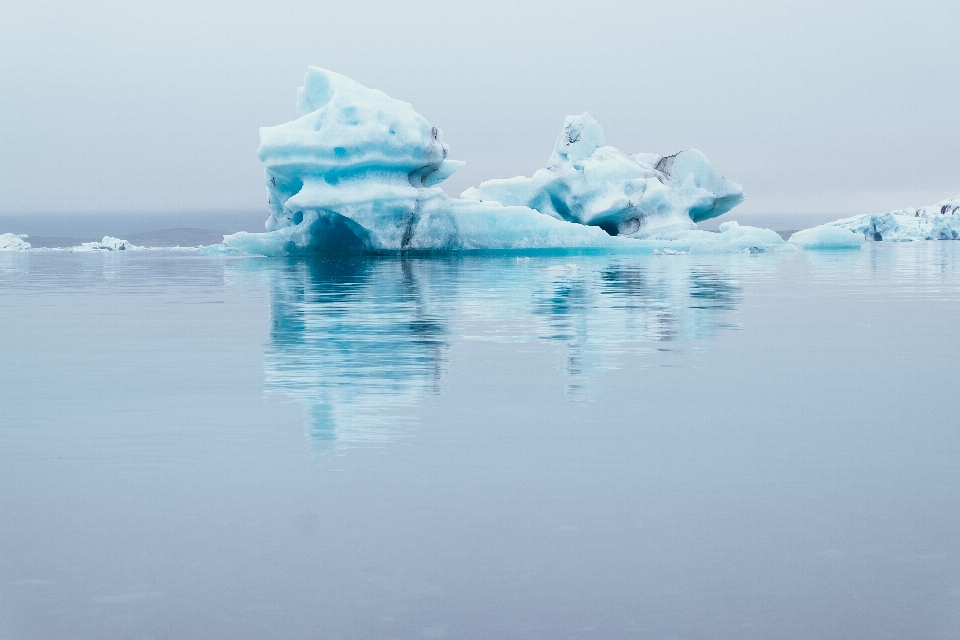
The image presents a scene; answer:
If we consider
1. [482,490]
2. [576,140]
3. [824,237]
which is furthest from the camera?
[824,237]

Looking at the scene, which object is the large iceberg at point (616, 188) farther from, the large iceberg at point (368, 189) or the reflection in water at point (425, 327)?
Result: the reflection in water at point (425, 327)

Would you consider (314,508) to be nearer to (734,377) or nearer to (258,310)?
(734,377)

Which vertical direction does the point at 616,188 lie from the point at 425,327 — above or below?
above

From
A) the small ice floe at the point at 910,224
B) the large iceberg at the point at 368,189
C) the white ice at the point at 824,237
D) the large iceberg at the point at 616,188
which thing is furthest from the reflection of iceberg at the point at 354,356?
the small ice floe at the point at 910,224

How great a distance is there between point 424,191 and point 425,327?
17690 millimetres

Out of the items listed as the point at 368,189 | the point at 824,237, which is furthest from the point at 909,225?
the point at 368,189

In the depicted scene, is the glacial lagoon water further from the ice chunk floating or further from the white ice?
the white ice

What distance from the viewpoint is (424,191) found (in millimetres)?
25391

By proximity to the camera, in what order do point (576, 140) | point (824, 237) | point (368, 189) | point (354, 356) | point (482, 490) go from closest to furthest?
point (482, 490), point (354, 356), point (368, 189), point (576, 140), point (824, 237)

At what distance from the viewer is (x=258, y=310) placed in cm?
1014

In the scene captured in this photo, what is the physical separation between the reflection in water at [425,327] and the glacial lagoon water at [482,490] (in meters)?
0.05

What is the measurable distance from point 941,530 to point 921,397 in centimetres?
224

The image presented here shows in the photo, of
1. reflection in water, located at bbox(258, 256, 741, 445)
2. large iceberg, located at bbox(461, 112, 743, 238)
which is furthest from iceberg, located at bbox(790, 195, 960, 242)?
reflection in water, located at bbox(258, 256, 741, 445)

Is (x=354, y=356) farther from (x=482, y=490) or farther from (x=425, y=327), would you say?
(x=482, y=490)
